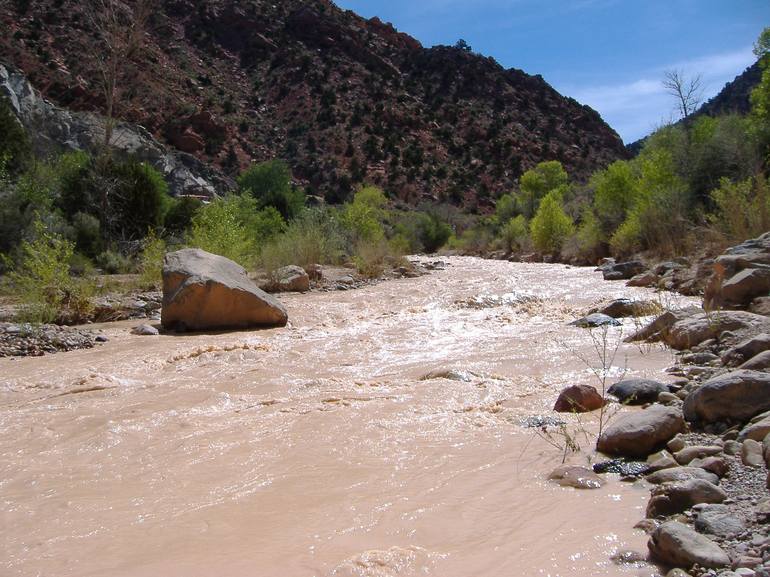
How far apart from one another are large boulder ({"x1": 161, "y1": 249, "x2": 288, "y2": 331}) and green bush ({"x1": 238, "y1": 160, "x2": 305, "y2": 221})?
2044 centimetres

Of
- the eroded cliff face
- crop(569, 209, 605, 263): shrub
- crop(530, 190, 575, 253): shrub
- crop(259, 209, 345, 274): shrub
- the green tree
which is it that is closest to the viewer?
crop(259, 209, 345, 274): shrub

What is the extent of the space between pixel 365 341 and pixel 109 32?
1458 centimetres

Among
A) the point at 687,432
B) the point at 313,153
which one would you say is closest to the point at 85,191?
the point at 687,432

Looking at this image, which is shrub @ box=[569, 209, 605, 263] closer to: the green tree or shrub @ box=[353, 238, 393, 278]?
shrub @ box=[353, 238, 393, 278]

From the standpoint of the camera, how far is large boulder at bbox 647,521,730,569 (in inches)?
73.6

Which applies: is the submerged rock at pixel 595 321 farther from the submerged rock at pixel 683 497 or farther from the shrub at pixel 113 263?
the shrub at pixel 113 263

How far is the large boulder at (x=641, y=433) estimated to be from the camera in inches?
119

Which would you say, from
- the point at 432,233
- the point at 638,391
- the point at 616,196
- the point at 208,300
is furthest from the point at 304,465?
the point at 432,233

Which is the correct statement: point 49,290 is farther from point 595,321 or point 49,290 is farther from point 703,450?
point 703,450

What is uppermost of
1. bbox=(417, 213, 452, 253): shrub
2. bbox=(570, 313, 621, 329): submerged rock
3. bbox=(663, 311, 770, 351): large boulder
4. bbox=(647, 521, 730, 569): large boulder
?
bbox=(417, 213, 452, 253): shrub

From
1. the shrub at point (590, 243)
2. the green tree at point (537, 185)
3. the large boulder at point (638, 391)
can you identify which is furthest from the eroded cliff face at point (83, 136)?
the large boulder at point (638, 391)

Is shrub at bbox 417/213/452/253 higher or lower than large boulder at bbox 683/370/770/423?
higher

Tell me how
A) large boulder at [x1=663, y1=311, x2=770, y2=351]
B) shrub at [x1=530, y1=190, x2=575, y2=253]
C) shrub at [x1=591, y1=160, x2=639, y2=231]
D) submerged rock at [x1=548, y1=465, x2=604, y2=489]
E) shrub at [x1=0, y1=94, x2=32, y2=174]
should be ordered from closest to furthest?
submerged rock at [x1=548, y1=465, x2=604, y2=489]
large boulder at [x1=663, y1=311, x2=770, y2=351]
shrub at [x1=0, y1=94, x2=32, y2=174]
shrub at [x1=591, y1=160, x2=639, y2=231]
shrub at [x1=530, y1=190, x2=575, y2=253]

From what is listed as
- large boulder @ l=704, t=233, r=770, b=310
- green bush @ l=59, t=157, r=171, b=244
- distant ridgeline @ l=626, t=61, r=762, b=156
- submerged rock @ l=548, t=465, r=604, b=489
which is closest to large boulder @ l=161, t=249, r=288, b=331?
large boulder @ l=704, t=233, r=770, b=310
